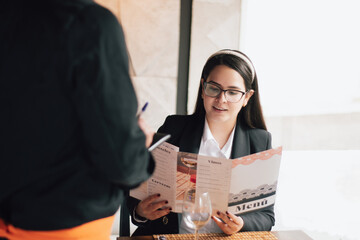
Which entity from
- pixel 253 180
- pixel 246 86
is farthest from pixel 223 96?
pixel 253 180

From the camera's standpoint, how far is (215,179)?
1360mm

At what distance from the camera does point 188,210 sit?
4.04ft

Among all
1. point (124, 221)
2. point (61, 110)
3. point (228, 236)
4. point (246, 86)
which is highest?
point (61, 110)

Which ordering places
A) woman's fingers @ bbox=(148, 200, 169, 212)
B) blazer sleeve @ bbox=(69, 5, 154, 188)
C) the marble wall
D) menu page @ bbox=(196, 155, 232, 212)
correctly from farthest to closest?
the marble wall < woman's fingers @ bbox=(148, 200, 169, 212) < menu page @ bbox=(196, 155, 232, 212) < blazer sleeve @ bbox=(69, 5, 154, 188)

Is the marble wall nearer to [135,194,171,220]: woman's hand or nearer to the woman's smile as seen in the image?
the woman's smile

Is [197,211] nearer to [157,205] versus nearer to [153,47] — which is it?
[157,205]

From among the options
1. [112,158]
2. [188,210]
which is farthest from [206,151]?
[112,158]

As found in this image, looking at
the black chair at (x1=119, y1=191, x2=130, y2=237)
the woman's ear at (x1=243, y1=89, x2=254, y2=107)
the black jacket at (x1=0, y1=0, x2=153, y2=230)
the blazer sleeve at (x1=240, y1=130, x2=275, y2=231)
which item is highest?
the black jacket at (x1=0, y1=0, x2=153, y2=230)

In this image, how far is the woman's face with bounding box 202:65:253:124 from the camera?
68.7 inches

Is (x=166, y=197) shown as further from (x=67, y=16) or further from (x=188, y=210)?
(x=67, y=16)

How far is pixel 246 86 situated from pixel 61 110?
1146 mm

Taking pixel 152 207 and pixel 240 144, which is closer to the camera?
pixel 152 207

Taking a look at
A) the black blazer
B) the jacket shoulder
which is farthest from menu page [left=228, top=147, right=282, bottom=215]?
the jacket shoulder

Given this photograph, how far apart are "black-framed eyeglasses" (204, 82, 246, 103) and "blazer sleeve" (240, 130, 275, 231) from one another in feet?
0.84
